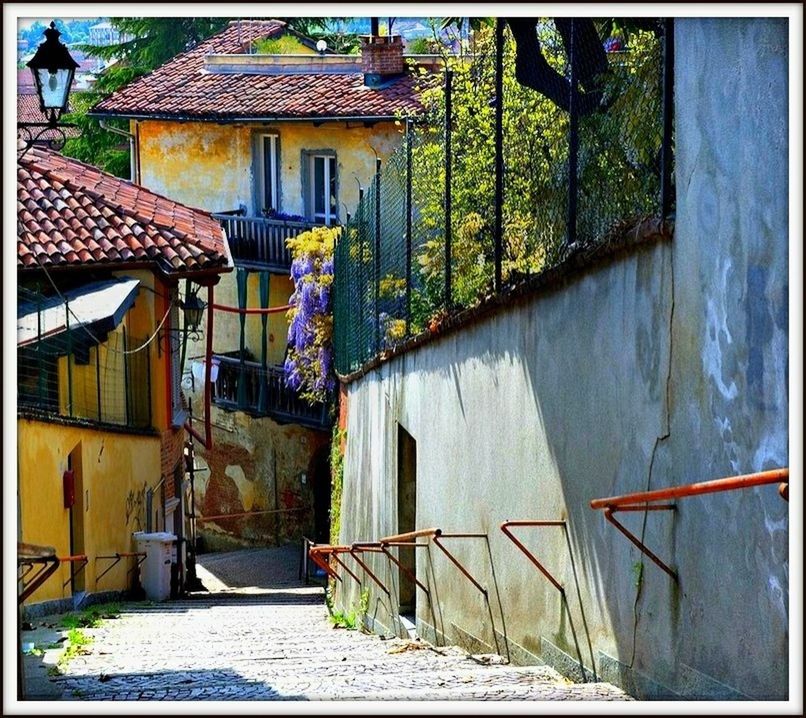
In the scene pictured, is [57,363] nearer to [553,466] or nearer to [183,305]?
[183,305]

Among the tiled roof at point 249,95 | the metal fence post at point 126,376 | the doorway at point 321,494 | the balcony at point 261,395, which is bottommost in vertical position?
the doorway at point 321,494

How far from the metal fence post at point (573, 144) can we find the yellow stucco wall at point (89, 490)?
5.69m

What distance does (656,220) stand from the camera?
6.40 m

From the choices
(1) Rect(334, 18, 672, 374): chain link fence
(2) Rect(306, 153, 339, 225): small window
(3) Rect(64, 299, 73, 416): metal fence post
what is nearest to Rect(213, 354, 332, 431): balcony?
(2) Rect(306, 153, 339, 225): small window

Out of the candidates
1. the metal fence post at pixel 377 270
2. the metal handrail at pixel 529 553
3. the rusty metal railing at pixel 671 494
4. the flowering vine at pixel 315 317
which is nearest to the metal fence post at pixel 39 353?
the metal fence post at pixel 377 270

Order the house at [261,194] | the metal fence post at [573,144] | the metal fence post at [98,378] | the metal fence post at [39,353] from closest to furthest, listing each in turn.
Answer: the metal fence post at [573,144] < the metal fence post at [39,353] < the metal fence post at [98,378] < the house at [261,194]

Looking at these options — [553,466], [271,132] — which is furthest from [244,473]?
[553,466]

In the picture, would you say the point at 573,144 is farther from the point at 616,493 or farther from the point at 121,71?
the point at 121,71

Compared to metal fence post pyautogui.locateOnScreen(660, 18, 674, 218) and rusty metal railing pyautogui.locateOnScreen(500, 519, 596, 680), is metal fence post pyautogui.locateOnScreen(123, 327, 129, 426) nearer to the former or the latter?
rusty metal railing pyautogui.locateOnScreen(500, 519, 596, 680)

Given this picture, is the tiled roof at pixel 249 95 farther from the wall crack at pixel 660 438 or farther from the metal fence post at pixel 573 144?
the wall crack at pixel 660 438

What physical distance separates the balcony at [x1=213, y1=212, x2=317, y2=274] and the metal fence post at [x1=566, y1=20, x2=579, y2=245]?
2168cm

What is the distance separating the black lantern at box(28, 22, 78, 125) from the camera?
37.3 ft

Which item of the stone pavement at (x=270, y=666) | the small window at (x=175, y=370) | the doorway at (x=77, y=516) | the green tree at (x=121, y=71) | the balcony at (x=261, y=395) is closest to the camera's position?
the stone pavement at (x=270, y=666)

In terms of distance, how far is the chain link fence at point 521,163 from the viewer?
24.3 ft
